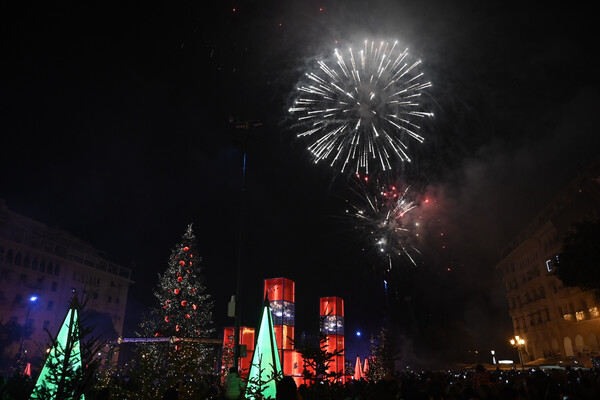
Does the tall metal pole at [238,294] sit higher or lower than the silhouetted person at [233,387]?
higher

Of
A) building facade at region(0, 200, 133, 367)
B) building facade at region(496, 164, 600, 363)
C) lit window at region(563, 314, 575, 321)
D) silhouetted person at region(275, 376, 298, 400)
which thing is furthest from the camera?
building facade at region(0, 200, 133, 367)

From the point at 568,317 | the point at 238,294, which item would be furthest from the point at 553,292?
the point at 238,294

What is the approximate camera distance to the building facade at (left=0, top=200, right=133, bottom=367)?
42344 mm

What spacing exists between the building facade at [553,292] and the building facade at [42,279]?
45.1 meters

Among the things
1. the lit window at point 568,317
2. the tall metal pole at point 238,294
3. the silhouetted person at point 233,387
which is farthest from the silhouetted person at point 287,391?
the lit window at point 568,317

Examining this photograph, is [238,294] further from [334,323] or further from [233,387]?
[334,323]

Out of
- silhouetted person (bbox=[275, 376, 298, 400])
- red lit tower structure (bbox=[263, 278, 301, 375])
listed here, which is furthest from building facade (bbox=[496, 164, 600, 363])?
silhouetted person (bbox=[275, 376, 298, 400])

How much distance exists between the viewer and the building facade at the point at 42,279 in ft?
139

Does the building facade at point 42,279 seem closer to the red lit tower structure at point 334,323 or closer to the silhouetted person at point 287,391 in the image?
the red lit tower structure at point 334,323

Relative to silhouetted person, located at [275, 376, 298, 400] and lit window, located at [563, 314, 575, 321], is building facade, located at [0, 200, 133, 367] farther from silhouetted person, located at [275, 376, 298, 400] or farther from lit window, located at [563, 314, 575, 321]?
lit window, located at [563, 314, 575, 321]

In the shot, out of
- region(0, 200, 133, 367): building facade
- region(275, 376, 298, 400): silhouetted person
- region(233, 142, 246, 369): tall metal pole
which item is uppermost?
region(0, 200, 133, 367): building facade

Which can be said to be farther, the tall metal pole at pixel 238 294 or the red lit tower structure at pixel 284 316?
the red lit tower structure at pixel 284 316

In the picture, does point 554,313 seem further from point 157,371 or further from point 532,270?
point 157,371

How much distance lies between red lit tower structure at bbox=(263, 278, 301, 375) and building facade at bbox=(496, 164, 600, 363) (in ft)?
61.0
